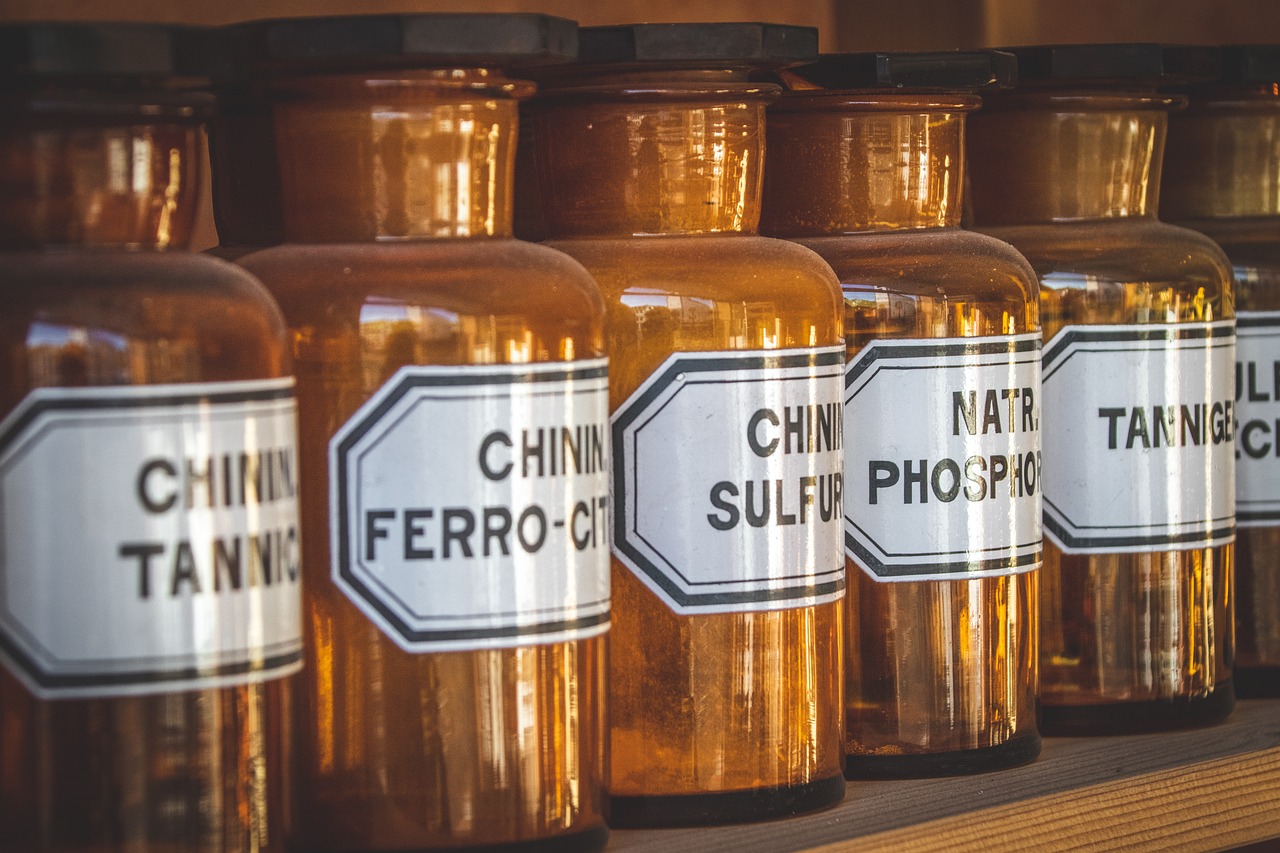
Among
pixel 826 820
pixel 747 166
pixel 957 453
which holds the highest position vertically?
pixel 747 166

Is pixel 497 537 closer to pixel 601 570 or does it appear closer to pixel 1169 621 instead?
pixel 601 570

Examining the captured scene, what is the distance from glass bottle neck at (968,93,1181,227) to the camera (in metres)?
0.81

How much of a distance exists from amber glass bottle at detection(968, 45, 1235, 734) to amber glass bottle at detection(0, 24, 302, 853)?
389 millimetres

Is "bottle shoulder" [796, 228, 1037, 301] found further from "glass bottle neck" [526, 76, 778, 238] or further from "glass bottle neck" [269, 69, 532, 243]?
"glass bottle neck" [269, 69, 532, 243]

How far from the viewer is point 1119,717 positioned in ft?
2.69

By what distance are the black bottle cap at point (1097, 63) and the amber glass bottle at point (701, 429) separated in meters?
0.15

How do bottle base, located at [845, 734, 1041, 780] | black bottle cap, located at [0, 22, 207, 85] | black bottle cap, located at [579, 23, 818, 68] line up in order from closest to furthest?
black bottle cap, located at [0, 22, 207, 85]
black bottle cap, located at [579, 23, 818, 68]
bottle base, located at [845, 734, 1041, 780]

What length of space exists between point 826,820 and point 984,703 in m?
0.11

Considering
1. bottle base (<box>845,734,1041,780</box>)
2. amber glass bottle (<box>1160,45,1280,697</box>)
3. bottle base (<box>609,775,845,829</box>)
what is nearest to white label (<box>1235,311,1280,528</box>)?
amber glass bottle (<box>1160,45,1280,697</box>)

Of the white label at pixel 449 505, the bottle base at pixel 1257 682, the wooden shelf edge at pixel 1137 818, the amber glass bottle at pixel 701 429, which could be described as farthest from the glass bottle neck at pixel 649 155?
the bottle base at pixel 1257 682

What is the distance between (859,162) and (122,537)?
1.15 ft

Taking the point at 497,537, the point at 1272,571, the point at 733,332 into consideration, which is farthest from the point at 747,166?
the point at 1272,571

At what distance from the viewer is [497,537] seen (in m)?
0.57

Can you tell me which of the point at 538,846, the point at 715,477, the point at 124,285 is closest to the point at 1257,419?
the point at 715,477
